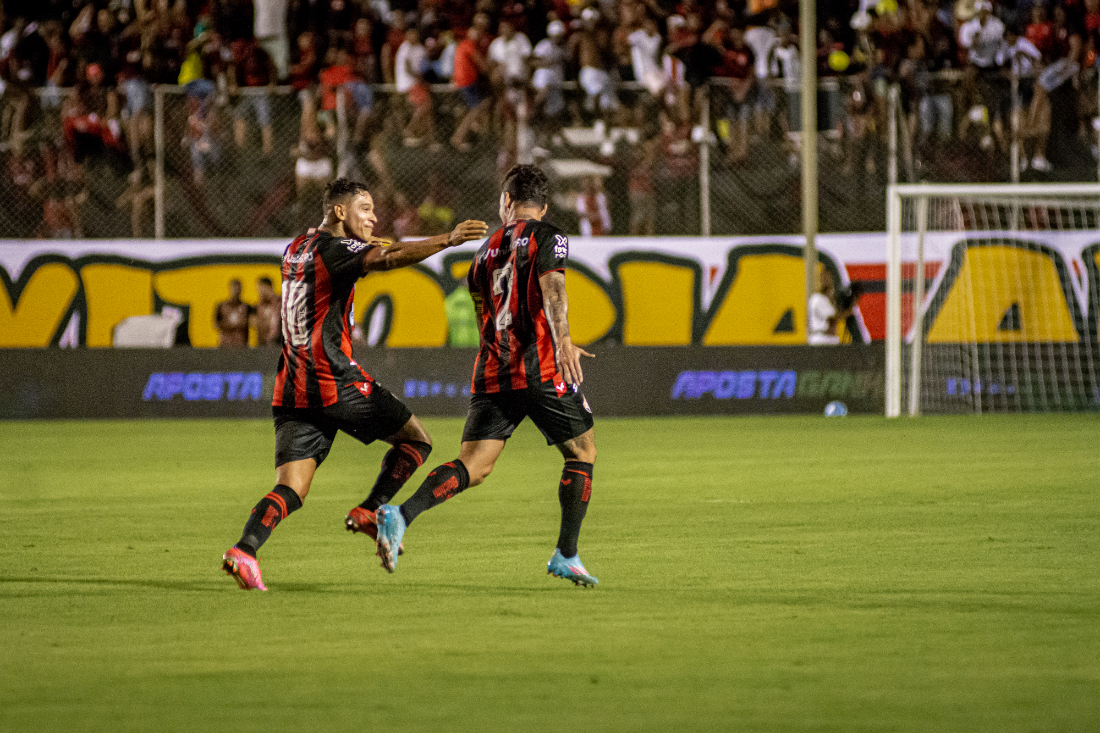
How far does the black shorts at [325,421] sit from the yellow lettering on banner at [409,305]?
48.4 ft

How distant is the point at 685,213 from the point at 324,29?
19.5 ft

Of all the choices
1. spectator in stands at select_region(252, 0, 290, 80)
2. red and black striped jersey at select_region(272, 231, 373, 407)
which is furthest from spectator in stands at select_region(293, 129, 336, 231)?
red and black striped jersey at select_region(272, 231, 373, 407)

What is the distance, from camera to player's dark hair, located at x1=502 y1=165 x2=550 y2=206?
22.6 ft

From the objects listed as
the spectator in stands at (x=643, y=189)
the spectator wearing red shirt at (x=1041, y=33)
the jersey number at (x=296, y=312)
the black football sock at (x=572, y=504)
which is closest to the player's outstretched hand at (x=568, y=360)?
the black football sock at (x=572, y=504)

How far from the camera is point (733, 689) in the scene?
4.66m

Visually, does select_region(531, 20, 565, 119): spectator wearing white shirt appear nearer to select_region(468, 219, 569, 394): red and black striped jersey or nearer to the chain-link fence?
the chain-link fence

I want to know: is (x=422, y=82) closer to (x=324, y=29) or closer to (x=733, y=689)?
(x=324, y=29)

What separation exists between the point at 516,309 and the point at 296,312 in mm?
973

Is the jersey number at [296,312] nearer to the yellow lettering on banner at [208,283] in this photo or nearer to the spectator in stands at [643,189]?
the spectator in stands at [643,189]

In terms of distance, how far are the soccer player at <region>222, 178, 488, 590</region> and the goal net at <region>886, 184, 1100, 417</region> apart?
13307mm

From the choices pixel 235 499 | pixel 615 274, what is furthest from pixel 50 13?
pixel 235 499

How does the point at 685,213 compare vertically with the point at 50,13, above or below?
below

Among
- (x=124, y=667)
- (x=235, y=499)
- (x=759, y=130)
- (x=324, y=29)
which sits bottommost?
(x=235, y=499)

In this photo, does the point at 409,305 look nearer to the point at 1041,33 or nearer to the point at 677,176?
the point at 677,176
